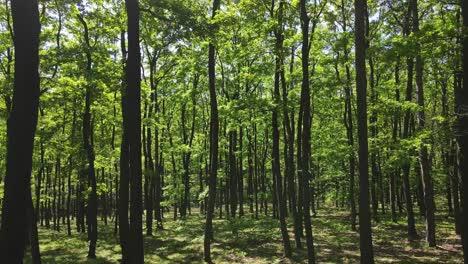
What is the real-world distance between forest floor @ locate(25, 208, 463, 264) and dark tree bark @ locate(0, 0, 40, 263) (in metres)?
12.3

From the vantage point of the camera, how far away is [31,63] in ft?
21.2

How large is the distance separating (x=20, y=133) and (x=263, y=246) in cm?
1626

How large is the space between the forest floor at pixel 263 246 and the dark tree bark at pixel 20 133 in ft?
40.4

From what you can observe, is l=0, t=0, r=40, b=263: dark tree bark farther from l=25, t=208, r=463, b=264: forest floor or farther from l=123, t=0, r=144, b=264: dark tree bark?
l=25, t=208, r=463, b=264: forest floor

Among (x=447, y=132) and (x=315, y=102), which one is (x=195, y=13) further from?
(x=315, y=102)

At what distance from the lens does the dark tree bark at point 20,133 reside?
6086 mm

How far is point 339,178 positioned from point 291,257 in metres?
14.0

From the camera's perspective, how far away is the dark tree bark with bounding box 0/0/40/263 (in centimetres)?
609

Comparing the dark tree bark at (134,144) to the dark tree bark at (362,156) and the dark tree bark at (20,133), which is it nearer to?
the dark tree bark at (20,133)

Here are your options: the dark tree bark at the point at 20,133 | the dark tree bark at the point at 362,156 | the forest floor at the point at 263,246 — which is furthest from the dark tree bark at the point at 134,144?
the forest floor at the point at 263,246

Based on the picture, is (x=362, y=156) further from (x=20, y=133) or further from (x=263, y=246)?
(x=263, y=246)

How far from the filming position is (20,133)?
6305 mm

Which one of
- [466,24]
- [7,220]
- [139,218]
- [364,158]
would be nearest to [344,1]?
[466,24]

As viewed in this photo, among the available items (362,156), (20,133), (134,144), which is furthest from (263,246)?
(20,133)
